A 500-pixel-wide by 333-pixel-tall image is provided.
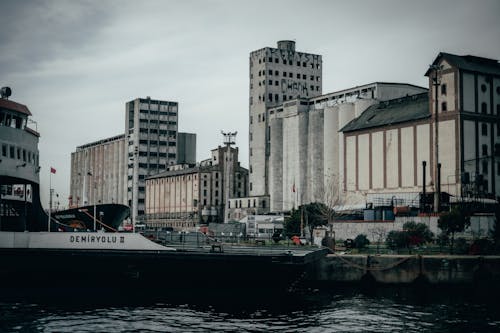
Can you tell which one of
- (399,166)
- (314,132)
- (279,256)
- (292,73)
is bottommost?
(279,256)

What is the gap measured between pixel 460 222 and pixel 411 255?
13988mm

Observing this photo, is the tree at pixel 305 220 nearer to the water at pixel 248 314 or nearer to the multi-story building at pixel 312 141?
the multi-story building at pixel 312 141

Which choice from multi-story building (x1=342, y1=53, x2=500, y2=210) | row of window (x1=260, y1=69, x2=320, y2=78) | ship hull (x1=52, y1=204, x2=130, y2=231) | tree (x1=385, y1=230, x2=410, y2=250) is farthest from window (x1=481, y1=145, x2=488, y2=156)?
row of window (x1=260, y1=69, x2=320, y2=78)

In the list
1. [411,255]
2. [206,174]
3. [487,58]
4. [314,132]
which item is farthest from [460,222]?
[206,174]

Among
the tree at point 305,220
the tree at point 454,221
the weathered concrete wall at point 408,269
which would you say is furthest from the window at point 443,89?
the weathered concrete wall at point 408,269

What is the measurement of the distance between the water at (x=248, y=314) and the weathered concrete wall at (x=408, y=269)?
483cm

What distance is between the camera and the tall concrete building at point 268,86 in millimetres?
171250

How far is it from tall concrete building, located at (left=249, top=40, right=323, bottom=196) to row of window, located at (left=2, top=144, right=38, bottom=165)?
401 feet

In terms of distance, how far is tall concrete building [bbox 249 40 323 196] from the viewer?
562 feet

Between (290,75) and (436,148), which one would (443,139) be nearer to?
(436,148)

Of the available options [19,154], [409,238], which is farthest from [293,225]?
[19,154]

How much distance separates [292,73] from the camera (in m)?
184

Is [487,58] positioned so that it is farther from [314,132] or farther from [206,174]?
[206,174]

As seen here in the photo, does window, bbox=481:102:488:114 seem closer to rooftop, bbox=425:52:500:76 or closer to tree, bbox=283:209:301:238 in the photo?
rooftop, bbox=425:52:500:76
